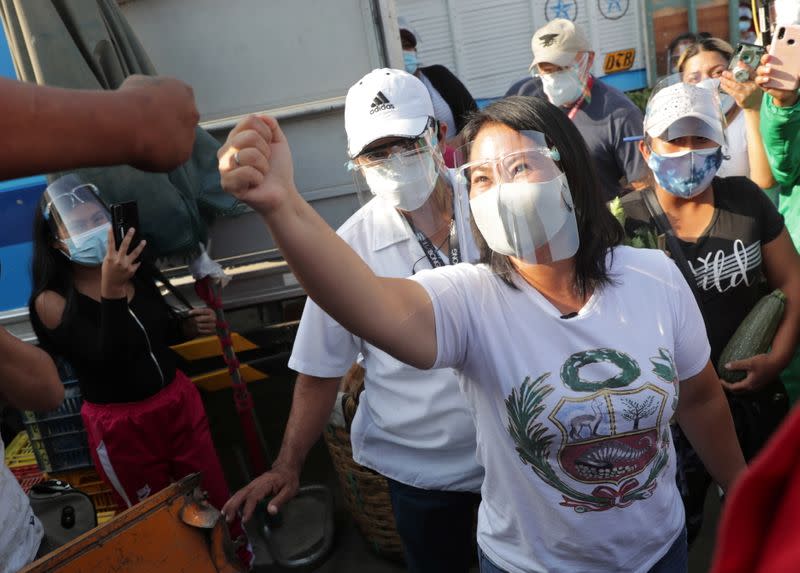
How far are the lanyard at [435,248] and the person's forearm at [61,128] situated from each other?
4.36 feet

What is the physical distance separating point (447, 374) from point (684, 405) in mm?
613

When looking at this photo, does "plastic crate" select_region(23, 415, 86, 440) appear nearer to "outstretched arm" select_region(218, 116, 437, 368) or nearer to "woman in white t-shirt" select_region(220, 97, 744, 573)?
"woman in white t-shirt" select_region(220, 97, 744, 573)

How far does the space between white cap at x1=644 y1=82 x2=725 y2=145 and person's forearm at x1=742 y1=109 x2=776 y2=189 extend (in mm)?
664

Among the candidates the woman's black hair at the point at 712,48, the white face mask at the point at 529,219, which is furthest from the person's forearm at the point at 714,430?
the woman's black hair at the point at 712,48

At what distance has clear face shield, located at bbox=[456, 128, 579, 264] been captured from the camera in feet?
5.34

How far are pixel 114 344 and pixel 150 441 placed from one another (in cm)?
52

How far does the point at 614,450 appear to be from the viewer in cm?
154

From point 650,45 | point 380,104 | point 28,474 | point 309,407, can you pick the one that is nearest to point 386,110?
point 380,104

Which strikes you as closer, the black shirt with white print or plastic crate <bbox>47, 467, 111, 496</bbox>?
the black shirt with white print

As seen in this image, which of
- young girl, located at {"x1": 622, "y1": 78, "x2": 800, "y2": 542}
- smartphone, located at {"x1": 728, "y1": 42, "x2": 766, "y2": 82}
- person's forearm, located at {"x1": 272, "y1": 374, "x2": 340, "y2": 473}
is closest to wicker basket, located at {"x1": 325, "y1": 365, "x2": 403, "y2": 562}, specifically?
person's forearm, located at {"x1": 272, "y1": 374, "x2": 340, "y2": 473}

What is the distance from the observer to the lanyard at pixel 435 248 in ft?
6.77

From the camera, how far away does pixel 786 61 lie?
280 cm

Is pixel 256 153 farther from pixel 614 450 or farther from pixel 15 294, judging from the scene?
pixel 15 294

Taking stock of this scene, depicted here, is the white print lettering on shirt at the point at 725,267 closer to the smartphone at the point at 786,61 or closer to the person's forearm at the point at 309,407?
the smartphone at the point at 786,61
